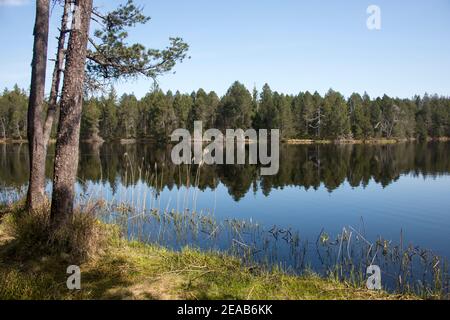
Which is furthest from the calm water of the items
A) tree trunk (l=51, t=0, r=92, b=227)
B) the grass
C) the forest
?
the forest

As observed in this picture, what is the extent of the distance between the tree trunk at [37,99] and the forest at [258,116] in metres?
69.5

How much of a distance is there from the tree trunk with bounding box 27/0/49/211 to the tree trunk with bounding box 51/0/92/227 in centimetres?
253

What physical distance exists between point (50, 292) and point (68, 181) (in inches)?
91.6

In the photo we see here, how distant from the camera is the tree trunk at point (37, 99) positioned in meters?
8.93

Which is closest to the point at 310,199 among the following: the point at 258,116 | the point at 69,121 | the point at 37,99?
the point at 37,99

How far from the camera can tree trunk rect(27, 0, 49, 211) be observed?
893 cm

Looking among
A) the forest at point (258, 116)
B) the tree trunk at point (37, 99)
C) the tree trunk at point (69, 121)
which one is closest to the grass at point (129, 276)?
the tree trunk at point (69, 121)

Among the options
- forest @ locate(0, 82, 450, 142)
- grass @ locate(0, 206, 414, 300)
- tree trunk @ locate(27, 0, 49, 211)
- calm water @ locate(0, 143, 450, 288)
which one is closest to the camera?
grass @ locate(0, 206, 414, 300)

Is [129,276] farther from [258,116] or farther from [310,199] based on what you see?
[258,116]

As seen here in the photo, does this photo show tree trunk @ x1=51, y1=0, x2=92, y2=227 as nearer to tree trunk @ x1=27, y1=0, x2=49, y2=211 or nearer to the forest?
tree trunk @ x1=27, y1=0, x2=49, y2=211

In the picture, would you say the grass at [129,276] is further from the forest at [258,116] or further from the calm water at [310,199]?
the forest at [258,116]

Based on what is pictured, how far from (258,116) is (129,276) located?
7863 cm

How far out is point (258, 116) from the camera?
8306cm
